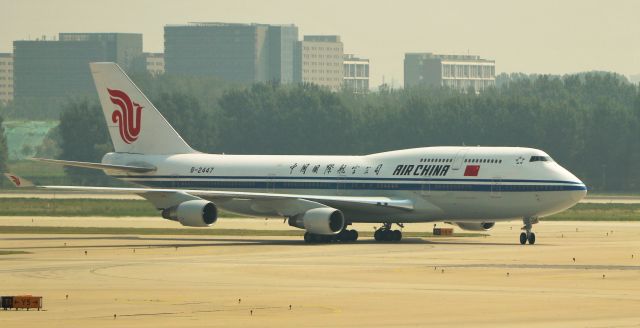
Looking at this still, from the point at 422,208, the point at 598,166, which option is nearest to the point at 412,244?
the point at 422,208

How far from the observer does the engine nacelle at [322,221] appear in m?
65.8

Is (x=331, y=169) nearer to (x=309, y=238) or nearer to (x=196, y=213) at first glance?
(x=309, y=238)

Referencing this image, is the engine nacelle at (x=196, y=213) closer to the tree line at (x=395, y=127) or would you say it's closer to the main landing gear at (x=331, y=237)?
the main landing gear at (x=331, y=237)

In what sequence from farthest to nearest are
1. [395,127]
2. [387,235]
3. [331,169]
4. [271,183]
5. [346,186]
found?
1. [395,127]
2. [271,183]
3. [331,169]
4. [346,186]
5. [387,235]

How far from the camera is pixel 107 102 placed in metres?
77.1

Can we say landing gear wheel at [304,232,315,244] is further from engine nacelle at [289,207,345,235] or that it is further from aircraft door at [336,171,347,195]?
aircraft door at [336,171,347,195]

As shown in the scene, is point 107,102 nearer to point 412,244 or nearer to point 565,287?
point 412,244

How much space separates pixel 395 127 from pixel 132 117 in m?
98.1

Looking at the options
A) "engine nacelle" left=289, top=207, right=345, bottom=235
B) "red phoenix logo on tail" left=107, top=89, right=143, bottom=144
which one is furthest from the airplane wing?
"red phoenix logo on tail" left=107, top=89, right=143, bottom=144

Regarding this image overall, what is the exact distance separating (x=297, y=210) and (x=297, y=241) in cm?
171

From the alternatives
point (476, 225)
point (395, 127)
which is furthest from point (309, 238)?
point (395, 127)

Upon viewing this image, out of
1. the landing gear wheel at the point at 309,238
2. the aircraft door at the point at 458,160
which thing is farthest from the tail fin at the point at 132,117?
the aircraft door at the point at 458,160

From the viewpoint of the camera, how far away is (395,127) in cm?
17325

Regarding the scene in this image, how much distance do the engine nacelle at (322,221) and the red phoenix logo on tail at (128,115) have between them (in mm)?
13290
